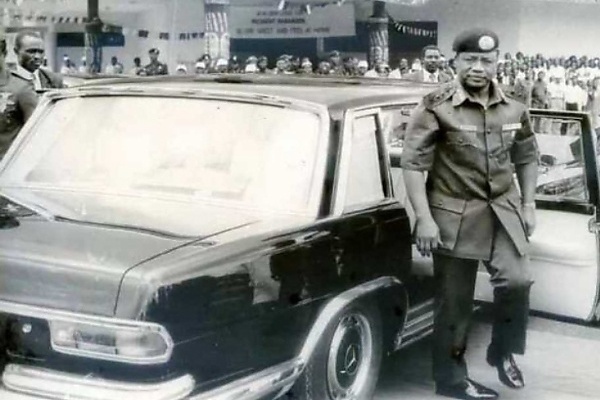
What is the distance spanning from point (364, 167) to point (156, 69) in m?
0.73

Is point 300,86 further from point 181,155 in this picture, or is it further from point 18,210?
point 18,210

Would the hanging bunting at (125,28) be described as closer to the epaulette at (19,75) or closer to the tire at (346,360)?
the epaulette at (19,75)

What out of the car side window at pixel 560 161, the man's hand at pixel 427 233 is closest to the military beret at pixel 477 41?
the man's hand at pixel 427 233

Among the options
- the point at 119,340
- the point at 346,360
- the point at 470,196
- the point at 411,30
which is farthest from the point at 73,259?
the point at 411,30

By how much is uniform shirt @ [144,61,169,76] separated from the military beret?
0.88m

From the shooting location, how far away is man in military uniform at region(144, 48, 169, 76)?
250 cm

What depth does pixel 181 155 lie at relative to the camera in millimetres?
2057

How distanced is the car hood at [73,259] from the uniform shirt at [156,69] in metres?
0.89

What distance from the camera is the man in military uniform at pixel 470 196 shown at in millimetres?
2102

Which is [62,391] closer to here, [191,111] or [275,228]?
[275,228]

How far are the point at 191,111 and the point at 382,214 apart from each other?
0.50 meters

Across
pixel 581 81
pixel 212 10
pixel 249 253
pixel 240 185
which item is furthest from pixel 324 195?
pixel 581 81

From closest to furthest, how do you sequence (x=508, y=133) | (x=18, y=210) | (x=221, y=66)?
(x=18, y=210) → (x=508, y=133) → (x=221, y=66)

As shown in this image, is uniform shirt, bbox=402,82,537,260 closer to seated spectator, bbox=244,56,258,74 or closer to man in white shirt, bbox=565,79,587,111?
man in white shirt, bbox=565,79,587,111
